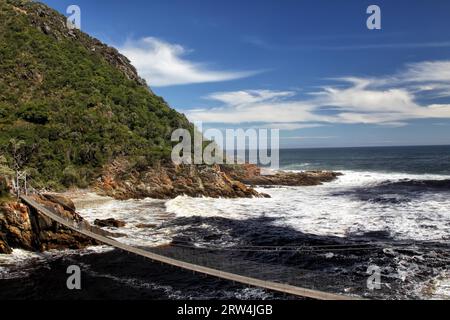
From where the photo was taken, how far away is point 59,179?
159ft

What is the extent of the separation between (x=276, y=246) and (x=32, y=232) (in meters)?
16.5

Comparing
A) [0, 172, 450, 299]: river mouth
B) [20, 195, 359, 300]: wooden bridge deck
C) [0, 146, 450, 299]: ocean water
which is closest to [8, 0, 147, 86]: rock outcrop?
[0, 172, 450, 299]: river mouth

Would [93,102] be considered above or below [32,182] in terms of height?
above

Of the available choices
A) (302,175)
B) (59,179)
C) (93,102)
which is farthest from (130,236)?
(302,175)

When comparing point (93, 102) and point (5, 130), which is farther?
point (93, 102)

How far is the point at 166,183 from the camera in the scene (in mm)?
51250

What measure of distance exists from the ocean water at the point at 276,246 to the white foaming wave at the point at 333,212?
0.09 m

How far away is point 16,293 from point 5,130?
39.0m

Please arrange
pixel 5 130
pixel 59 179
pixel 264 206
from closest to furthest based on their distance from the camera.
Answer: pixel 264 206, pixel 59 179, pixel 5 130

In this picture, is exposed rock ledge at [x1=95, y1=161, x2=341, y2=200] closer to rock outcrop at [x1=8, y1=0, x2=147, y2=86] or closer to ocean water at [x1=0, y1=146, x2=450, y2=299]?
ocean water at [x1=0, y1=146, x2=450, y2=299]

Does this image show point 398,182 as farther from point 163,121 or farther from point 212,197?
point 163,121

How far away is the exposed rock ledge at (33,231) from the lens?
88.9ft

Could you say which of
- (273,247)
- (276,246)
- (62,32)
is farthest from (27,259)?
(62,32)

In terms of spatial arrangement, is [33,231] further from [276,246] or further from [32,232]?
[276,246]
